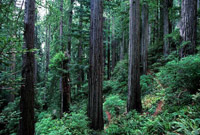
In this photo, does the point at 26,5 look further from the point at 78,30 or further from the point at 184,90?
the point at 184,90

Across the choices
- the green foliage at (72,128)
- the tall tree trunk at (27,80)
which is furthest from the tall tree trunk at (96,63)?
the tall tree trunk at (27,80)

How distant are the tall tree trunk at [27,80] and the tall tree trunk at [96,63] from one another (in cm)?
231

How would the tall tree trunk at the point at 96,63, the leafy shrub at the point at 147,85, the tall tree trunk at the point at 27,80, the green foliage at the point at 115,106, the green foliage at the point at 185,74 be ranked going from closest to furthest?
the green foliage at the point at 185,74, the tall tree trunk at the point at 27,80, the tall tree trunk at the point at 96,63, the green foliage at the point at 115,106, the leafy shrub at the point at 147,85

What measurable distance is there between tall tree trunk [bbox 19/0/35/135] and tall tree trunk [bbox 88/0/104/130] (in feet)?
7.57

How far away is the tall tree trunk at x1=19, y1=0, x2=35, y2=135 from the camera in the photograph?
14.6 feet

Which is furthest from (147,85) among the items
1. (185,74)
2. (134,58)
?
(185,74)

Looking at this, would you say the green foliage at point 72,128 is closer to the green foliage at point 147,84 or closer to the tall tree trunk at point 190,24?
the tall tree trunk at point 190,24

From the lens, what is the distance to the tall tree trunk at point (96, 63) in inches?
216

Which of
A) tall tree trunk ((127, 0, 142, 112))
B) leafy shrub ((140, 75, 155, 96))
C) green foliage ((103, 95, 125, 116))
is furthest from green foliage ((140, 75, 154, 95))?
tall tree trunk ((127, 0, 142, 112))

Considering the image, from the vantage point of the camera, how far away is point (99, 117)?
5586 mm

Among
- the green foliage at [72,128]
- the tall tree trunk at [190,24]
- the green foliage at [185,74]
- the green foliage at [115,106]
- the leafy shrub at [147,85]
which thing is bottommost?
the green foliage at [115,106]

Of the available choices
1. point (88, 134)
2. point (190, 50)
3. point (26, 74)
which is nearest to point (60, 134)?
point (88, 134)

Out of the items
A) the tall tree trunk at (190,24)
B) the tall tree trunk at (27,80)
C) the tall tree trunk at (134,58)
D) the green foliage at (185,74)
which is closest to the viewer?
the green foliage at (185,74)

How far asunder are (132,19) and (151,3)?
5483mm
